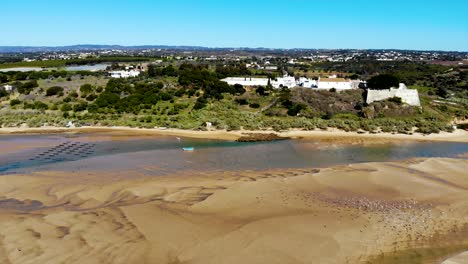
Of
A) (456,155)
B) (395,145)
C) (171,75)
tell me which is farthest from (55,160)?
(171,75)

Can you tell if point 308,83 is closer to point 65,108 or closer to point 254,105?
point 254,105

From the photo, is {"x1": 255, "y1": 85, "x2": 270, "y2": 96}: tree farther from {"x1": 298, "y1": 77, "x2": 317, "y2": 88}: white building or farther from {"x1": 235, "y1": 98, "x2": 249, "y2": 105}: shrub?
{"x1": 298, "y1": 77, "x2": 317, "y2": 88}: white building

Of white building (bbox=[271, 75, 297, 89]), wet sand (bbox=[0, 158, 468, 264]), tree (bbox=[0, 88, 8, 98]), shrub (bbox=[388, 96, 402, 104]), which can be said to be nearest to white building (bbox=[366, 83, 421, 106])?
shrub (bbox=[388, 96, 402, 104])

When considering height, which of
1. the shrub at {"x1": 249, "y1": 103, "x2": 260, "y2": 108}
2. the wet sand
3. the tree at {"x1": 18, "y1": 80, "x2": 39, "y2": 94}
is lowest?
the wet sand

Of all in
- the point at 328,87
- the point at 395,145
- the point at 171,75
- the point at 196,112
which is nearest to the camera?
the point at 395,145

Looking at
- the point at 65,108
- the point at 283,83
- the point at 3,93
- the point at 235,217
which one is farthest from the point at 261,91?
the point at 235,217

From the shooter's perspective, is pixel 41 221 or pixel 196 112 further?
pixel 196 112

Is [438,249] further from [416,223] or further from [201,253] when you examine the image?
[201,253]
